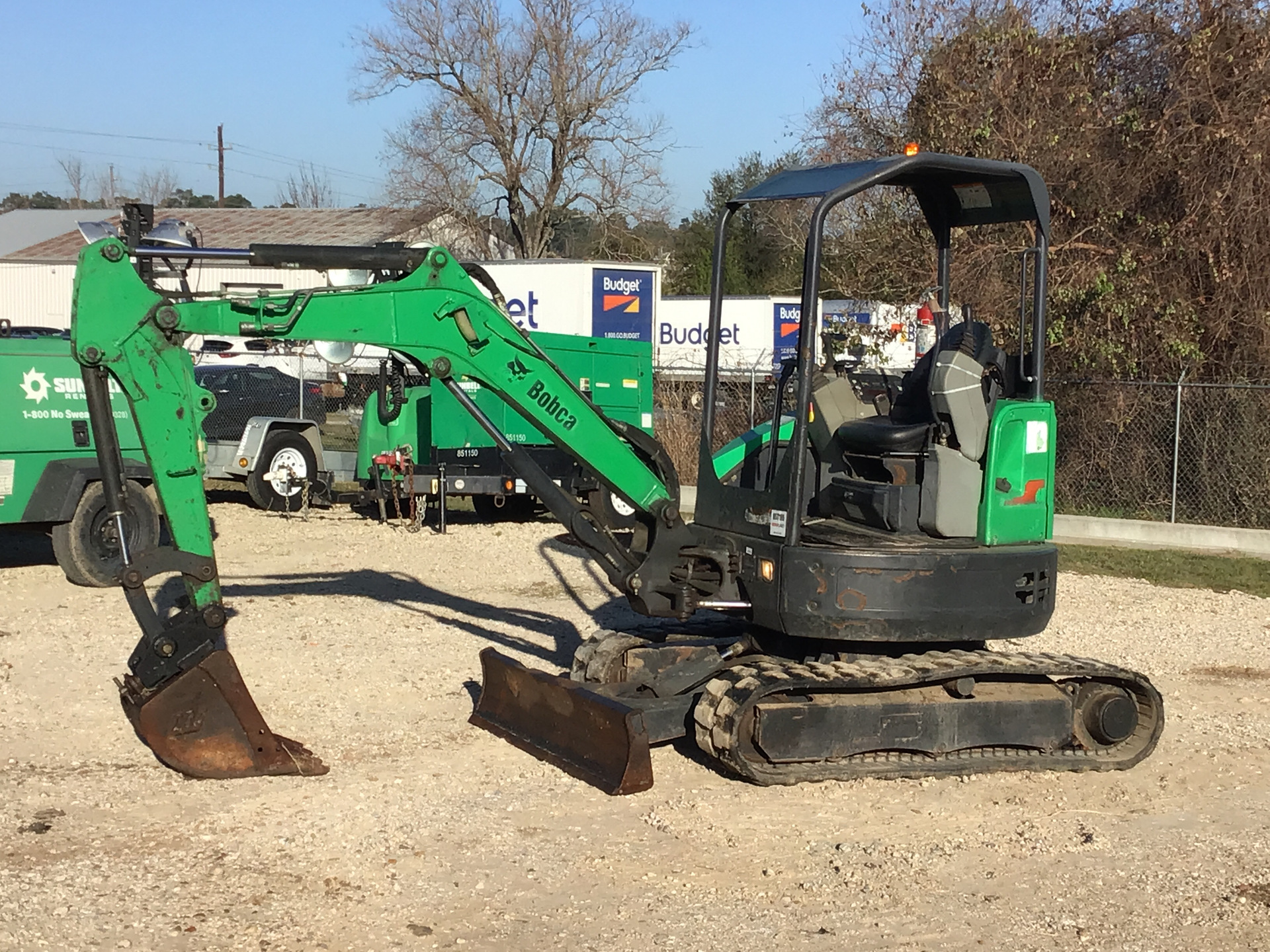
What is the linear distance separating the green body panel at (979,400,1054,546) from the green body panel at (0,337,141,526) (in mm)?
7478

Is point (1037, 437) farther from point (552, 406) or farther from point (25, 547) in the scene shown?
point (25, 547)

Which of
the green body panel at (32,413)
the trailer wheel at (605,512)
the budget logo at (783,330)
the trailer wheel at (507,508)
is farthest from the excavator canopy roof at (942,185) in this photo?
the budget logo at (783,330)

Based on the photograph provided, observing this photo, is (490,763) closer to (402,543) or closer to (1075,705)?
(1075,705)

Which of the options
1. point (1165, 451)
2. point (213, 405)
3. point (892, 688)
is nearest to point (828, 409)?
point (892, 688)

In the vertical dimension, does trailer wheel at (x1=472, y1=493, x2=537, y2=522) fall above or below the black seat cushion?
below

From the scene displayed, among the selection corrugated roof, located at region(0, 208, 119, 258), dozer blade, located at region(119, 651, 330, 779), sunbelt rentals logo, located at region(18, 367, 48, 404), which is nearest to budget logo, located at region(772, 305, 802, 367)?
sunbelt rentals logo, located at region(18, 367, 48, 404)

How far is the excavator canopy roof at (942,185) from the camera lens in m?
6.99

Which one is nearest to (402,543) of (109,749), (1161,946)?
(109,749)

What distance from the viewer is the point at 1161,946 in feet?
17.2

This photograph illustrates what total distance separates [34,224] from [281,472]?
148 feet

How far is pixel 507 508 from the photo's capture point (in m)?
18.0

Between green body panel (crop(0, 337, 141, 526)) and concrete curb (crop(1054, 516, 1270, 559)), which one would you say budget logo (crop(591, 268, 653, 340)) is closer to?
concrete curb (crop(1054, 516, 1270, 559))

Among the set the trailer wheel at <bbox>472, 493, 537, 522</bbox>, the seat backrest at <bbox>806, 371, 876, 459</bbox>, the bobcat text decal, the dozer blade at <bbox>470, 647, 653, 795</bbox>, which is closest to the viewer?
the dozer blade at <bbox>470, 647, 653, 795</bbox>

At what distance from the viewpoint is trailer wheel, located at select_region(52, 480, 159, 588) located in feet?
39.9
